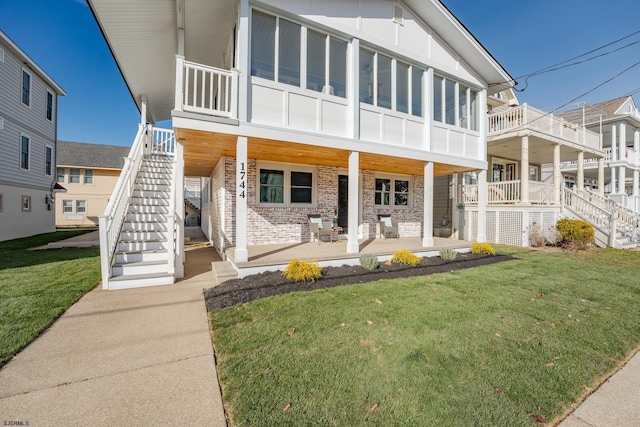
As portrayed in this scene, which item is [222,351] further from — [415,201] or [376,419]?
[415,201]

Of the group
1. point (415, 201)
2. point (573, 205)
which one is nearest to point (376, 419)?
point (415, 201)

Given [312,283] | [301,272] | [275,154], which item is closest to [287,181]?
[275,154]

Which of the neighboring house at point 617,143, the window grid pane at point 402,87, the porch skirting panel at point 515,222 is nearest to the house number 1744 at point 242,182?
the window grid pane at point 402,87

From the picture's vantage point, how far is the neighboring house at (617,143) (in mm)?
15844

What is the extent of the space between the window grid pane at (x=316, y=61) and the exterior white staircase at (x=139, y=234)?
13.0 feet

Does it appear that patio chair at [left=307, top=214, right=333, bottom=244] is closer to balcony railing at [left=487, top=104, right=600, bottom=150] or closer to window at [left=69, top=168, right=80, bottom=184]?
balcony railing at [left=487, top=104, right=600, bottom=150]

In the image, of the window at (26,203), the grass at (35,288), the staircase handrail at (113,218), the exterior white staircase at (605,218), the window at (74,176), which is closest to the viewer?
the grass at (35,288)

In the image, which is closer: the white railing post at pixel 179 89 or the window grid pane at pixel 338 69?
the white railing post at pixel 179 89

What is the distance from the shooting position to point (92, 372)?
2562 millimetres

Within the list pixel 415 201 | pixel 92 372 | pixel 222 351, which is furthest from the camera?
pixel 415 201

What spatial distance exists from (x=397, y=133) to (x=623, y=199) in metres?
15.9

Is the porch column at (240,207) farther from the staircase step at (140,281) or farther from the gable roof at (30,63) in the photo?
the gable roof at (30,63)

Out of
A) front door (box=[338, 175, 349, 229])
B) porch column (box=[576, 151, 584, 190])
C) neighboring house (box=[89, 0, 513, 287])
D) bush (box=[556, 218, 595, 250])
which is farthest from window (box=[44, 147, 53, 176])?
porch column (box=[576, 151, 584, 190])

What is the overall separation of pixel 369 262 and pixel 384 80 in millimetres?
5522
